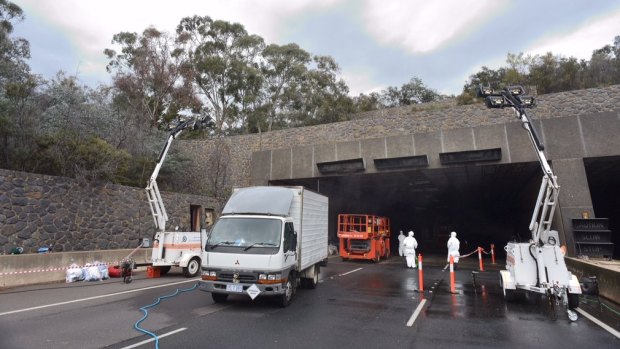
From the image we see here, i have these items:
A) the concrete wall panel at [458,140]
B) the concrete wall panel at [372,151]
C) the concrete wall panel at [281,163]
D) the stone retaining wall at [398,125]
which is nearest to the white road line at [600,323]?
the concrete wall panel at [458,140]

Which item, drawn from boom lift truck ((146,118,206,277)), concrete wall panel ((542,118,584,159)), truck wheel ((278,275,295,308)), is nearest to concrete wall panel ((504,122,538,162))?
concrete wall panel ((542,118,584,159))

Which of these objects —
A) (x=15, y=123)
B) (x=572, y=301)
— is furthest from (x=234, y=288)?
(x=15, y=123)

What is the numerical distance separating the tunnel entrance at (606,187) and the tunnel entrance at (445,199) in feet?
8.70

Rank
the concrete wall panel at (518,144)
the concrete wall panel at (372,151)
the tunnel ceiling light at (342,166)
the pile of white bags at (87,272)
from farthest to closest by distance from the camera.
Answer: the tunnel ceiling light at (342,166)
the concrete wall panel at (372,151)
the concrete wall panel at (518,144)
the pile of white bags at (87,272)

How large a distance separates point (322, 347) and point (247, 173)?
67.5ft

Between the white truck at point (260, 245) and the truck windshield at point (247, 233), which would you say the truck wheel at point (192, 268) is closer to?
the white truck at point (260, 245)

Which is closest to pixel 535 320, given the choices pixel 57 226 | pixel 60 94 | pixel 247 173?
pixel 57 226

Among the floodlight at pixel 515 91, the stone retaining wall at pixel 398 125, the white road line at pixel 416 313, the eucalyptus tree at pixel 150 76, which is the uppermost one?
the eucalyptus tree at pixel 150 76

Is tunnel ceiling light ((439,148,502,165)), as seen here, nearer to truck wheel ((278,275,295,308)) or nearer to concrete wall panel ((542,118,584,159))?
concrete wall panel ((542,118,584,159))

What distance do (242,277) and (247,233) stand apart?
1.11 m

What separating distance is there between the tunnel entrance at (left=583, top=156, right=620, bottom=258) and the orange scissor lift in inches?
432

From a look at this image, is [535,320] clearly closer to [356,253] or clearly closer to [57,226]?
[356,253]

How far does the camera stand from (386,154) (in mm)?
19906

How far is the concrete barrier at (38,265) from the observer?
436 inches
